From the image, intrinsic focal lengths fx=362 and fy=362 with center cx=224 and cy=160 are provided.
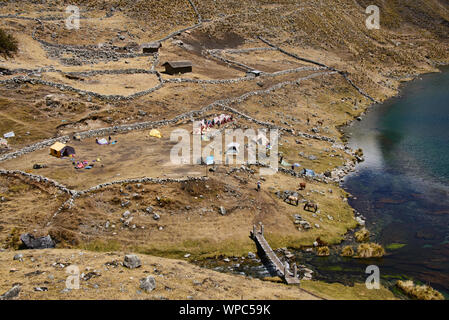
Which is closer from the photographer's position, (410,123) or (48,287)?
(48,287)

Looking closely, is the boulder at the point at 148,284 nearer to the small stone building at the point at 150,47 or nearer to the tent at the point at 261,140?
the tent at the point at 261,140

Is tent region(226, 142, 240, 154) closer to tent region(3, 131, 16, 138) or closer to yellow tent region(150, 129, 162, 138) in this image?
yellow tent region(150, 129, 162, 138)

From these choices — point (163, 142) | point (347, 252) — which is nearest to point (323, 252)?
point (347, 252)

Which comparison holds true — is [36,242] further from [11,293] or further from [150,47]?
[150,47]

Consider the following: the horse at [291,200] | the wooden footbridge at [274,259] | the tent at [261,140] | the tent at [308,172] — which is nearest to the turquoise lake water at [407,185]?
the tent at [308,172]

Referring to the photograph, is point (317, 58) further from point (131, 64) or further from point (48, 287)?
point (48, 287)

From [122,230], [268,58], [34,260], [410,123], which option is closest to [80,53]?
[268,58]

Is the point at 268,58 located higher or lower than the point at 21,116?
higher
